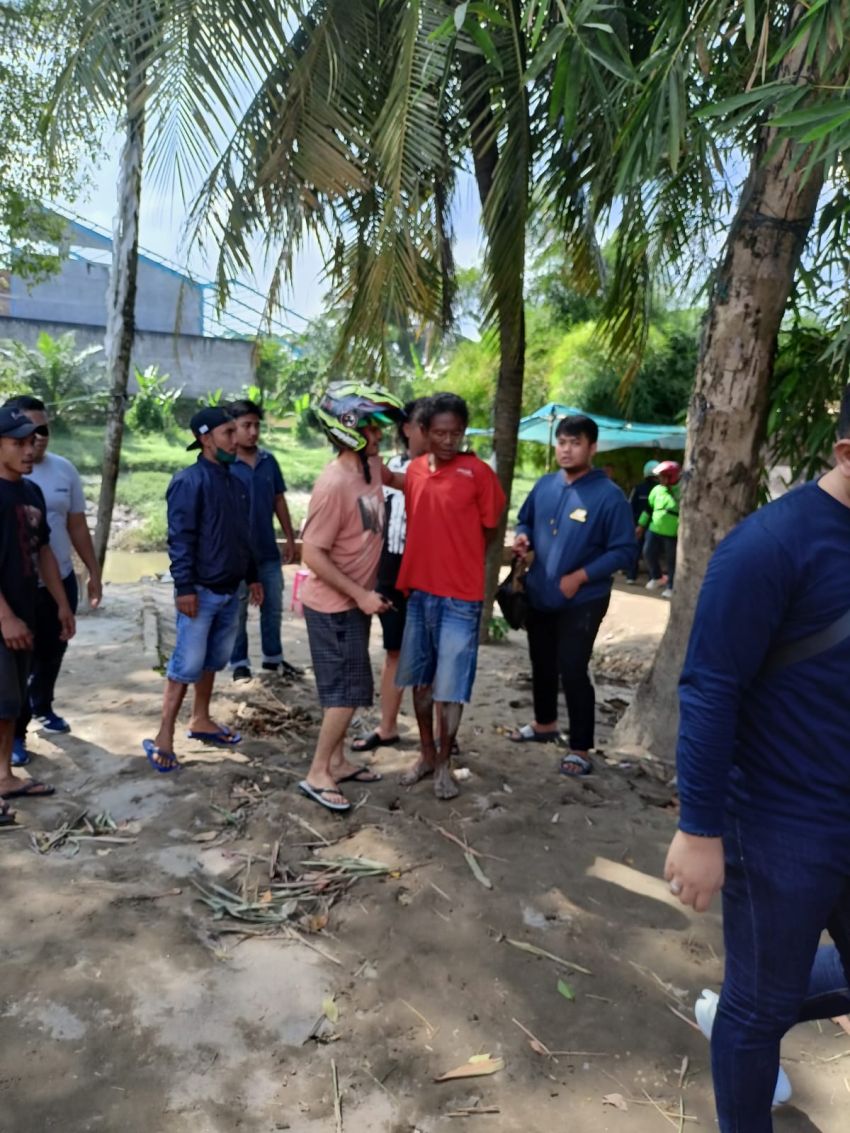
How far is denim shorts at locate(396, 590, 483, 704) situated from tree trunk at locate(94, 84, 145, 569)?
199 inches

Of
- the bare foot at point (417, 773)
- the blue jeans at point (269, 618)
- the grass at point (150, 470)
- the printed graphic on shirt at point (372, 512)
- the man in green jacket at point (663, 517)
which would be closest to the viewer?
the printed graphic on shirt at point (372, 512)

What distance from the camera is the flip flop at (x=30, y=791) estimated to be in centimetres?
418

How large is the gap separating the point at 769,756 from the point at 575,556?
9.20 ft

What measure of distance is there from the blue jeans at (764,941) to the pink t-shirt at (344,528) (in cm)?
249

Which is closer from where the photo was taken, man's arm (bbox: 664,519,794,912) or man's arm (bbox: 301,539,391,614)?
man's arm (bbox: 664,519,794,912)

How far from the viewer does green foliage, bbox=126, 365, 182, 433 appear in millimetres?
30891

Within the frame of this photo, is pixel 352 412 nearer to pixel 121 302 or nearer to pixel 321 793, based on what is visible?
pixel 321 793

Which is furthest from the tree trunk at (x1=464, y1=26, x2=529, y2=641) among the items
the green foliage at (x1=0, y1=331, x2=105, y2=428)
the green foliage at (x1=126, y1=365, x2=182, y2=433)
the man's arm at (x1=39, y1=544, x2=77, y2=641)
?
the green foliage at (x1=126, y1=365, x2=182, y2=433)

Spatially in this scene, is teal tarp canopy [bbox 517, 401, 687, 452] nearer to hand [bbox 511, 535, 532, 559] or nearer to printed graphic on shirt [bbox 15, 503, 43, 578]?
hand [bbox 511, 535, 532, 559]

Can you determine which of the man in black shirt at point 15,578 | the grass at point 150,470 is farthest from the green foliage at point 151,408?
the man in black shirt at point 15,578

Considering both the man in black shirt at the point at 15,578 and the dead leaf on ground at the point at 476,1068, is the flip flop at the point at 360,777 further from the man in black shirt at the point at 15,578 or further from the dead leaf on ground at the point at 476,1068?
the dead leaf on ground at the point at 476,1068

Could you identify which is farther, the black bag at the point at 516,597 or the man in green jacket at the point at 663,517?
the man in green jacket at the point at 663,517

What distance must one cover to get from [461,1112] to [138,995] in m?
1.09

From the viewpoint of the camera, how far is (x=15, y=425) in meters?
3.91
